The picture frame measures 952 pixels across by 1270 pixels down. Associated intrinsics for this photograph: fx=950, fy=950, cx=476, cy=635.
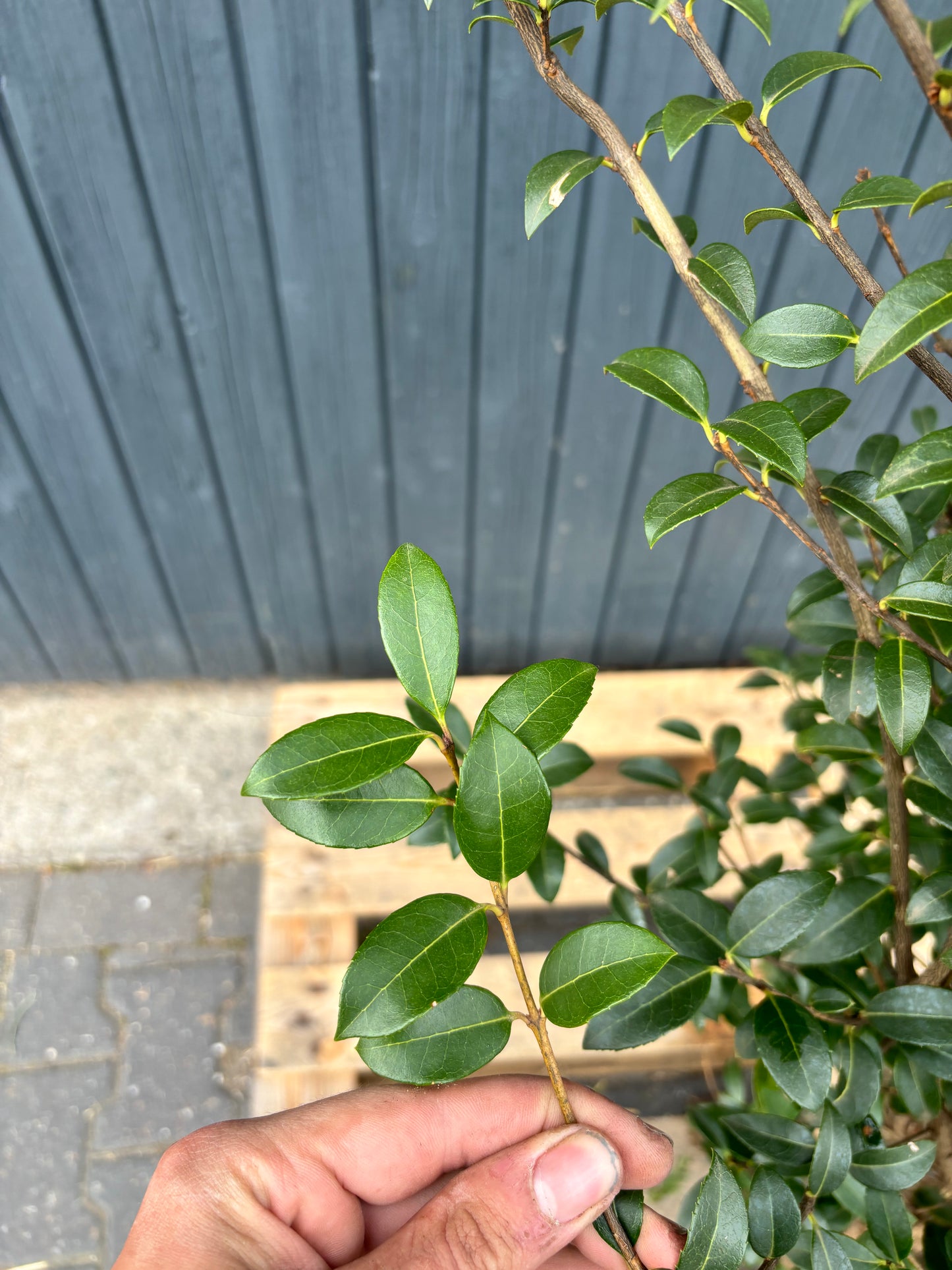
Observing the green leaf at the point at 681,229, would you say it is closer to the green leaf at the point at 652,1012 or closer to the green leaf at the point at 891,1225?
the green leaf at the point at 652,1012

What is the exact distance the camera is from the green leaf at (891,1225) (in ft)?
2.61

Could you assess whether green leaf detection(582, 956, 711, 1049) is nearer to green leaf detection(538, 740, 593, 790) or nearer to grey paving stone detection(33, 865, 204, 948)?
green leaf detection(538, 740, 593, 790)

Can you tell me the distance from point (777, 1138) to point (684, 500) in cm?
58

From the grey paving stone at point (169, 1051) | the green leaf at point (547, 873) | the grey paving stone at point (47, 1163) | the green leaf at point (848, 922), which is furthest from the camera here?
the grey paving stone at point (169, 1051)

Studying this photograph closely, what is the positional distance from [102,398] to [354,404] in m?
0.46

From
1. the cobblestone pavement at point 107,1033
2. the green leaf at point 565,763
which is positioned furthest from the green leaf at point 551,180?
the cobblestone pavement at point 107,1033

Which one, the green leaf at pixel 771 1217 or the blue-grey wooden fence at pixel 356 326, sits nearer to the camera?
the green leaf at pixel 771 1217

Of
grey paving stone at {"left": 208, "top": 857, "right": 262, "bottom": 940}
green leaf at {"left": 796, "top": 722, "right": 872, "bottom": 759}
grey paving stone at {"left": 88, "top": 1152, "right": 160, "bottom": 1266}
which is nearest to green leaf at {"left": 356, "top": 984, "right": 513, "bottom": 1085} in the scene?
green leaf at {"left": 796, "top": 722, "right": 872, "bottom": 759}

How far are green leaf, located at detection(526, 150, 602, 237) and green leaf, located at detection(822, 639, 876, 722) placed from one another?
0.42 m

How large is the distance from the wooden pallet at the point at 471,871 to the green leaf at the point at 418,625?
3.46 feet

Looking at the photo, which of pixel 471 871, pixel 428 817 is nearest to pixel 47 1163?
pixel 471 871

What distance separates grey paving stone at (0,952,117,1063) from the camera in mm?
1855

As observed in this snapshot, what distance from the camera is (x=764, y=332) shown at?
64 centimetres

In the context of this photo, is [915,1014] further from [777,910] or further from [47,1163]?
[47,1163]
